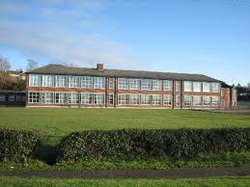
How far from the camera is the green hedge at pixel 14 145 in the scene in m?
12.7

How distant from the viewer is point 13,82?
317 feet

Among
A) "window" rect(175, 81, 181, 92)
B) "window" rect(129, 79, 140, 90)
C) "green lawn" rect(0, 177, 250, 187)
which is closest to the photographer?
"green lawn" rect(0, 177, 250, 187)

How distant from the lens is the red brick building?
2810 inches

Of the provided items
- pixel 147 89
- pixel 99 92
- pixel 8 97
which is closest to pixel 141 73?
pixel 147 89

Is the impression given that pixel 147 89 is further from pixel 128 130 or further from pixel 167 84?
pixel 128 130

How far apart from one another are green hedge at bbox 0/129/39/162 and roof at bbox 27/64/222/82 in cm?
5981

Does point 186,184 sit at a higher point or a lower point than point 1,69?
lower

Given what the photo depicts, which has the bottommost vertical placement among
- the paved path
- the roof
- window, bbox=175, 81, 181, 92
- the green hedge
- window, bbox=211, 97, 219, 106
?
the paved path

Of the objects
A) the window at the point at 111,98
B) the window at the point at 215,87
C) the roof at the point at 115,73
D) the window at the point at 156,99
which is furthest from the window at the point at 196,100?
the window at the point at 111,98

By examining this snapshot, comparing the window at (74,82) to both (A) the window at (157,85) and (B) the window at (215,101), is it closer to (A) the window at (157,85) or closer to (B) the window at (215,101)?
(A) the window at (157,85)

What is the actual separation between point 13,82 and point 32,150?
87435mm

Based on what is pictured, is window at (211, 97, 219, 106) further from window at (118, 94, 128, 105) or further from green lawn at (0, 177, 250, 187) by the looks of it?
green lawn at (0, 177, 250, 187)

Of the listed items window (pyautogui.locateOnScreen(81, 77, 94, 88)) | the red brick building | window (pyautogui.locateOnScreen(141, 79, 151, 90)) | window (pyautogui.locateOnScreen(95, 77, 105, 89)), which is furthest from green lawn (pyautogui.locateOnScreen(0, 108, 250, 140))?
window (pyautogui.locateOnScreen(141, 79, 151, 90))

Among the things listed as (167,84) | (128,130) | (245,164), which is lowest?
(245,164)
